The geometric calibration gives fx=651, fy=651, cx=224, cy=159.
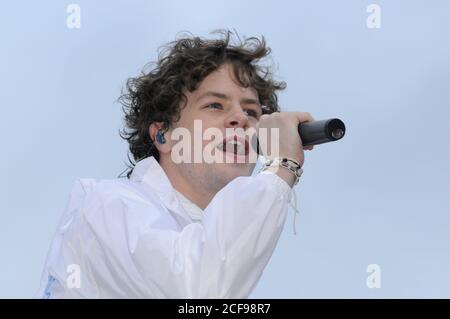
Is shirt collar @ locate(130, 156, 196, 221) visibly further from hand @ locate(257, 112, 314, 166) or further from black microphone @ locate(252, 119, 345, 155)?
black microphone @ locate(252, 119, 345, 155)

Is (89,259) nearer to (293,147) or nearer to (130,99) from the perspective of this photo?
(293,147)

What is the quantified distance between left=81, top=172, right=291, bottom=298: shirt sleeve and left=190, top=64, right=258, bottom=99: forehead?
47.7 inches

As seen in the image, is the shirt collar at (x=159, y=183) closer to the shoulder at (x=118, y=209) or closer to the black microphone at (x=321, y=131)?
the shoulder at (x=118, y=209)

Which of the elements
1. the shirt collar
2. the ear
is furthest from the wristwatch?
the ear

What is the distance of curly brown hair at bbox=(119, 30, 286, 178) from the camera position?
13.4 feet

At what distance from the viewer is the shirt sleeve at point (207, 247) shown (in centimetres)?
246

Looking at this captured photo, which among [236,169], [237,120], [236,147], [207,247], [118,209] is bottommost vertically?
[207,247]

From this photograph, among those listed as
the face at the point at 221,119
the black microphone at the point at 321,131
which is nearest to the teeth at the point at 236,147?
the face at the point at 221,119

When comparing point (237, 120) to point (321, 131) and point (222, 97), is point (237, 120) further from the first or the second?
point (321, 131)

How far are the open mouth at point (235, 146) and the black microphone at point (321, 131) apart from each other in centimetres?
72

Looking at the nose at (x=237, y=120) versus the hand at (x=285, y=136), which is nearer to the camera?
the hand at (x=285, y=136)

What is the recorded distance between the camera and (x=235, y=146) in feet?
11.5

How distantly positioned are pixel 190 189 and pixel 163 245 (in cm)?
111

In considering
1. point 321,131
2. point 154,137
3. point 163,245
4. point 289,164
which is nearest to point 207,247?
point 163,245
